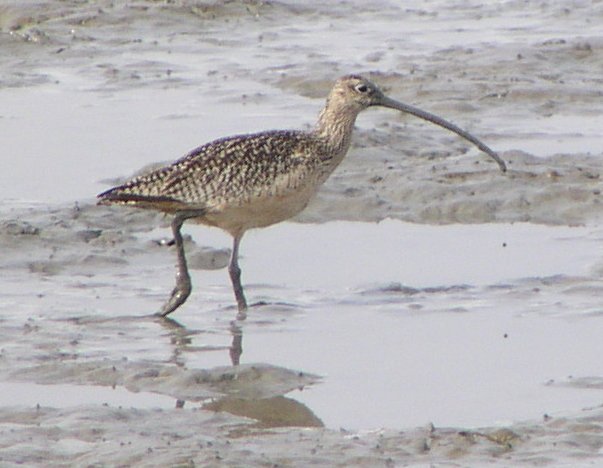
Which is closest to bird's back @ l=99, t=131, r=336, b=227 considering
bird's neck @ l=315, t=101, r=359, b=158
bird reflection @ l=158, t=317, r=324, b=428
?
bird's neck @ l=315, t=101, r=359, b=158

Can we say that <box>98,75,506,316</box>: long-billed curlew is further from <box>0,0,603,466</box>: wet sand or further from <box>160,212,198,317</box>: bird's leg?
<box>0,0,603,466</box>: wet sand

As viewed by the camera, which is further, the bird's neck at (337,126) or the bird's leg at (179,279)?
the bird's neck at (337,126)

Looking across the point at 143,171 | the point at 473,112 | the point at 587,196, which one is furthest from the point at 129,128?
the point at 587,196

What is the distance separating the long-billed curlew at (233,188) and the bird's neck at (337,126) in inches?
9.1

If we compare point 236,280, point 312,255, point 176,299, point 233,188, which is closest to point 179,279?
point 176,299

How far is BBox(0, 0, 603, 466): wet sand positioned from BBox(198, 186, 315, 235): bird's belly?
1.27ft

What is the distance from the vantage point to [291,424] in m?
7.93

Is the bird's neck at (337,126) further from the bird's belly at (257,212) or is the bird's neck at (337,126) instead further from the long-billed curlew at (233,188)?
the bird's belly at (257,212)

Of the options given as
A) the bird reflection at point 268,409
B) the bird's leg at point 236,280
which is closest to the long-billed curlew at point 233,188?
the bird's leg at point 236,280

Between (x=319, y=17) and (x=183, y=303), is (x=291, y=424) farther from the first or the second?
(x=319, y=17)

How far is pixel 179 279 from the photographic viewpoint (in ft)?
32.2

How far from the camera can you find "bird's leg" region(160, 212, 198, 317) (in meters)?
9.70

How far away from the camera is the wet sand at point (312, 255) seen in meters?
7.77

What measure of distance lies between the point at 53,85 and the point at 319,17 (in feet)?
12.1
